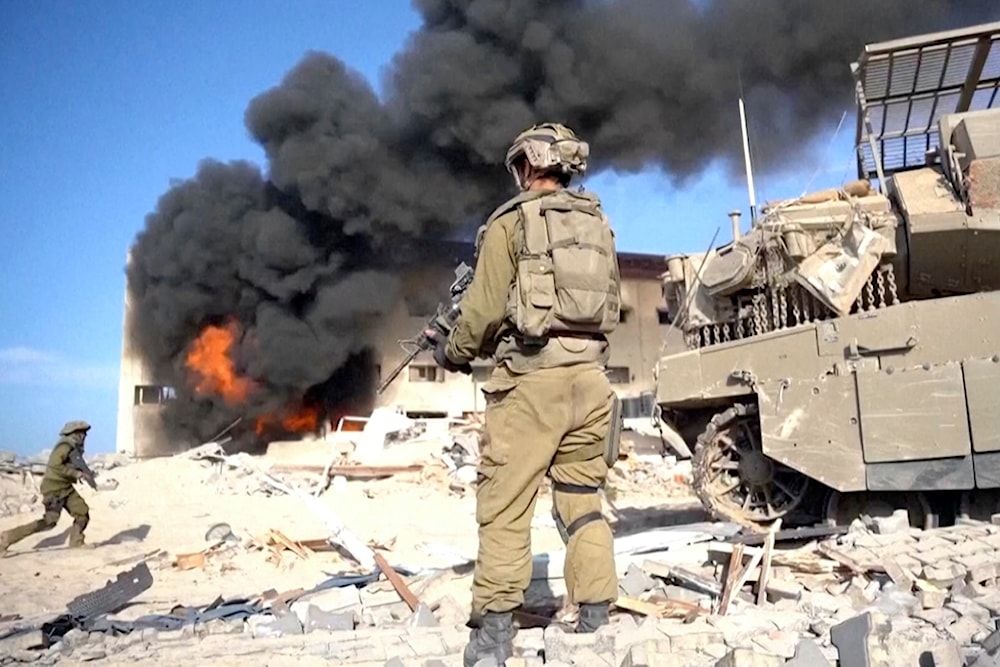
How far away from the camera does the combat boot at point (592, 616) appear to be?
285cm

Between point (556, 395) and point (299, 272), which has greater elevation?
point (299, 272)

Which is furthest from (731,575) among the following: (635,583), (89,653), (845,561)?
(89,653)

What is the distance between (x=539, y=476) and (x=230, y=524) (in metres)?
7.15

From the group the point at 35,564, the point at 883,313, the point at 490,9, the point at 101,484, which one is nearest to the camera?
the point at 883,313

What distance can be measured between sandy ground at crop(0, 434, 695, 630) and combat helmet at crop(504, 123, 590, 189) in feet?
7.34

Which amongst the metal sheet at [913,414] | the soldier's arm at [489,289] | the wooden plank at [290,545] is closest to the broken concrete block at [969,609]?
the soldier's arm at [489,289]

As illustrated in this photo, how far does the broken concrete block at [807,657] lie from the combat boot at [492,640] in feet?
2.97

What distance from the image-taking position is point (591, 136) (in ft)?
65.7

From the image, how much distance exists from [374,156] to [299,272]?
3.55 meters

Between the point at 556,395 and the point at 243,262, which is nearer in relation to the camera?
the point at 556,395

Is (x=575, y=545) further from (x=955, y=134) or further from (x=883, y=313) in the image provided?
(x=955, y=134)

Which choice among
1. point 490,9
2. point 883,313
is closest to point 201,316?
point 490,9

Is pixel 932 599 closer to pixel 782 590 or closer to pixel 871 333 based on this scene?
pixel 782 590

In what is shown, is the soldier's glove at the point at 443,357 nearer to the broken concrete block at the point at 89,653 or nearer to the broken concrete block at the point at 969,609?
the broken concrete block at the point at 89,653
